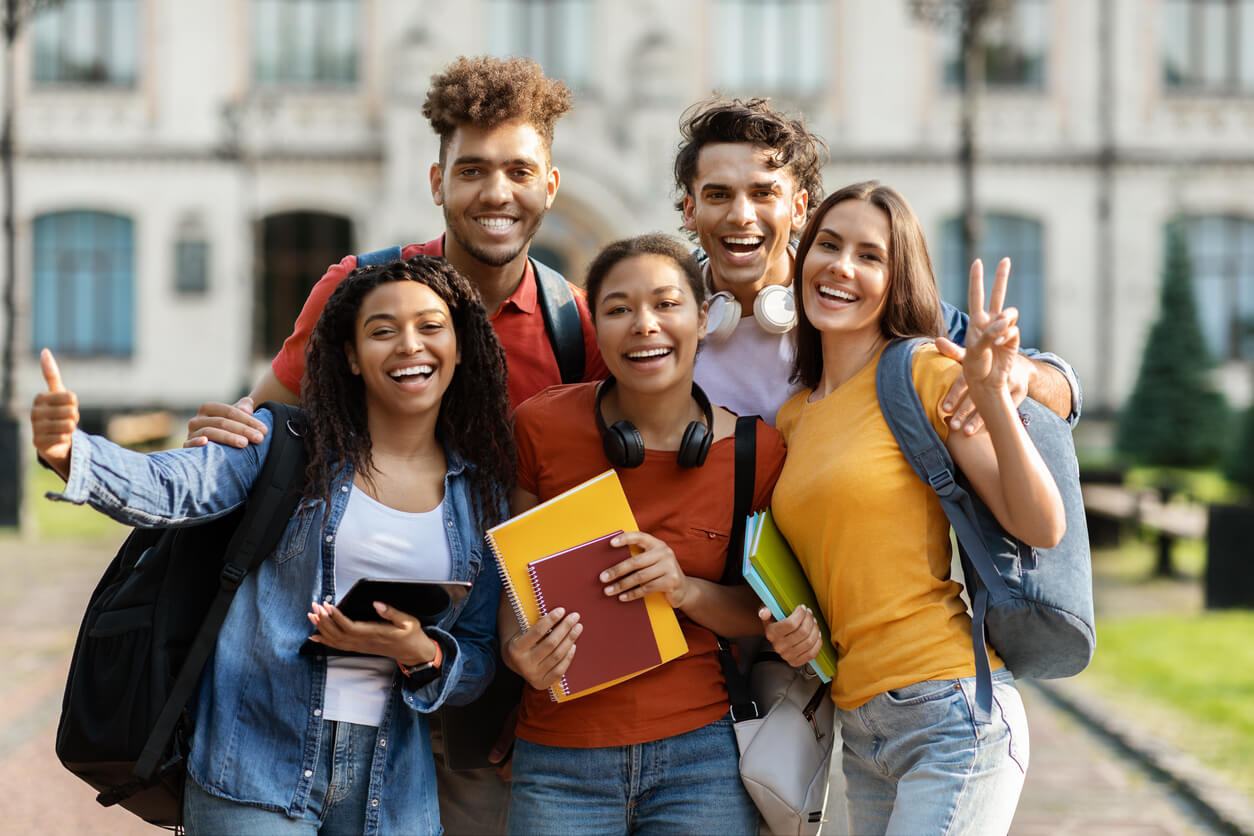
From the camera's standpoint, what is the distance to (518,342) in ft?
11.7

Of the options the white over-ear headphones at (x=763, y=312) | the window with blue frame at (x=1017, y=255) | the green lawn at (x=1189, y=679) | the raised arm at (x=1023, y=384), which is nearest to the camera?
the raised arm at (x=1023, y=384)

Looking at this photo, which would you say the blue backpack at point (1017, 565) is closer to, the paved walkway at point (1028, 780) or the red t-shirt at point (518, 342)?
the red t-shirt at point (518, 342)

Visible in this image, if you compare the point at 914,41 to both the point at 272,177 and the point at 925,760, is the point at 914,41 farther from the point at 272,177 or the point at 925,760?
the point at 925,760

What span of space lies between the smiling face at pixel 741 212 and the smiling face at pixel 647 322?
1.62 ft

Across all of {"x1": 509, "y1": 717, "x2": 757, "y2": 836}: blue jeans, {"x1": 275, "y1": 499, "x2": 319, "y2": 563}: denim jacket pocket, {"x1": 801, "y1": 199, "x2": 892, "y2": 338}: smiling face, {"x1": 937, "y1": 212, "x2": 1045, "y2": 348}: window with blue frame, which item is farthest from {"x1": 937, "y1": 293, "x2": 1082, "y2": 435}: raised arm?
{"x1": 937, "y1": 212, "x2": 1045, "y2": 348}: window with blue frame

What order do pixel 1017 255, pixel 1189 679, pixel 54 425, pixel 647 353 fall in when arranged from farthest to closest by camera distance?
pixel 1017 255 → pixel 1189 679 → pixel 647 353 → pixel 54 425

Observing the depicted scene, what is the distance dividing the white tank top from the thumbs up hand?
0.64 metres

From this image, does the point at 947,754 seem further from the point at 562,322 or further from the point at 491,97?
the point at 491,97

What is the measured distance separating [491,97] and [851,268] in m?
1.15

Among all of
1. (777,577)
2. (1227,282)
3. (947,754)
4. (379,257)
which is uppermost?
(1227,282)

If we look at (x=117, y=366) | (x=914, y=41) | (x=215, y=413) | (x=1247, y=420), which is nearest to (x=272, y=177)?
(x=117, y=366)

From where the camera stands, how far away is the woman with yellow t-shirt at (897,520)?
2.67 meters

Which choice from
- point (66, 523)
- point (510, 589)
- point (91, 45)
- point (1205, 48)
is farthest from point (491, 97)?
point (1205, 48)

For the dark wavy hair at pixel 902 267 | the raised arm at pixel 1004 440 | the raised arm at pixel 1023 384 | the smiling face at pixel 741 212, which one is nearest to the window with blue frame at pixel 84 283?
the smiling face at pixel 741 212
